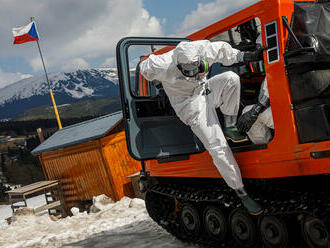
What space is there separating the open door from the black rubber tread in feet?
1.89

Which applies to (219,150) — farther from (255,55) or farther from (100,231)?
(100,231)

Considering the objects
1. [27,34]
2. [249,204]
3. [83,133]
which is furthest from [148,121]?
[27,34]

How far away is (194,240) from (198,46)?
2.59 metres

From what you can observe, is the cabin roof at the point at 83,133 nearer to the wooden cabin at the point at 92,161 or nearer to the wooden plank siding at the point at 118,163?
the wooden cabin at the point at 92,161

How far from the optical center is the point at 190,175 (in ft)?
15.4

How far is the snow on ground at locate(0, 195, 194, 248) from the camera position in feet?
19.2

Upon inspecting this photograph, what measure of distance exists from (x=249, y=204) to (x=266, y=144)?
643mm

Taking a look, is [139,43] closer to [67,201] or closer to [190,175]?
[190,175]

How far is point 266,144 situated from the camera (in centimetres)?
359

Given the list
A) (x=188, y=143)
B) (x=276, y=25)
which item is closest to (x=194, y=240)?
(x=188, y=143)

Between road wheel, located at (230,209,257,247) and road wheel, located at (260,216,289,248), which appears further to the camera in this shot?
road wheel, located at (230,209,257,247)

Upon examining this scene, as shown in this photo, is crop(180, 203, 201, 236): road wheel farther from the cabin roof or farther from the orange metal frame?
the cabin roof

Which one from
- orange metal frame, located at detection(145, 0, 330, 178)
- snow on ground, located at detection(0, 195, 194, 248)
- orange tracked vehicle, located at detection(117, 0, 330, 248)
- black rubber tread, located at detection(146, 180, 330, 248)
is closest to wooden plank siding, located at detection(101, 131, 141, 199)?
snow on ground, located at detection(0, 195, 194, 248)

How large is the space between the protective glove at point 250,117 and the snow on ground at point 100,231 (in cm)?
217
